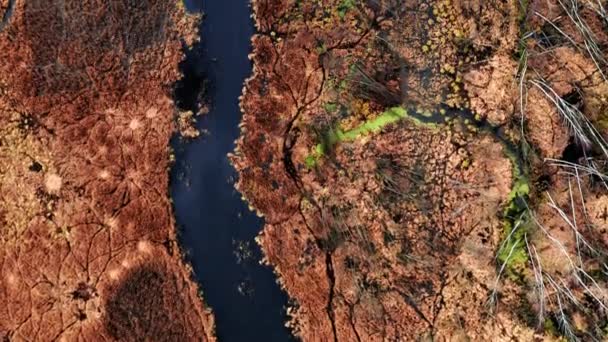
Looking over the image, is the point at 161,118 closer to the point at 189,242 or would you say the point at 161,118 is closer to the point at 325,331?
the point at 189,242

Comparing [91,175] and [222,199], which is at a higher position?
[91,175]

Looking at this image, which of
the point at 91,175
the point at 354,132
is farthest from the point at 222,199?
the point at 354,132

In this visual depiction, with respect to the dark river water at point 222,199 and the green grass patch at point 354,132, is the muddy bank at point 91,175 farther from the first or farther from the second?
the green grass patch at point 354,132

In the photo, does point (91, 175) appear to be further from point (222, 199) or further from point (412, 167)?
point (412, 167)

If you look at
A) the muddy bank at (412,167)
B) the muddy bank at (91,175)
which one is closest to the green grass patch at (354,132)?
the muddy bank at (412,167)

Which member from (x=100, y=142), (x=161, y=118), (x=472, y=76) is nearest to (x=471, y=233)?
(x=472, y=76)

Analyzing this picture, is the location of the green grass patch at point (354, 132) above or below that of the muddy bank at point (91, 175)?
below
